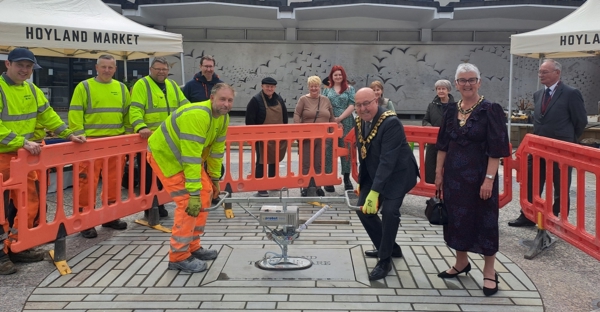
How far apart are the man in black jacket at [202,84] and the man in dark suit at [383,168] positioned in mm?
3024

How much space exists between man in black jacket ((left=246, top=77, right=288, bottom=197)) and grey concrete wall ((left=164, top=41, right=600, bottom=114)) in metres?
11.2

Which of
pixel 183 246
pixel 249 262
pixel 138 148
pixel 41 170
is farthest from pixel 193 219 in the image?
pixel 138 148

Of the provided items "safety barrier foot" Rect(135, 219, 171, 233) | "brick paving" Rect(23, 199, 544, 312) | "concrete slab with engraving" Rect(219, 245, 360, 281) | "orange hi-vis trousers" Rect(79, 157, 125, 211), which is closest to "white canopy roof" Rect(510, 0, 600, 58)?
"brick paving" Rect(23, 199, 544, 312)

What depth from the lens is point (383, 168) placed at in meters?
3.96

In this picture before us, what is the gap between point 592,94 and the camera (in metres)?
18.0

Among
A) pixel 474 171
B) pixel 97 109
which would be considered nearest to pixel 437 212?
pixel 474 171

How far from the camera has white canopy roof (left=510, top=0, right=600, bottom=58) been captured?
7.95 metres

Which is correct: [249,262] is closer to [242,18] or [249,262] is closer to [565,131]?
[565,131]

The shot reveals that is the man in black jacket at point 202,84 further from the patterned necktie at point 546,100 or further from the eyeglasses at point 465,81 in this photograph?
the patterned necktie at point 546,100

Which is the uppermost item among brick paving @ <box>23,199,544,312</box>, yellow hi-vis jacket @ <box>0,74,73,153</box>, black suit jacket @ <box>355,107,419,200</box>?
yellow hi-vis jacket @ <box>0,74,73,153</box>

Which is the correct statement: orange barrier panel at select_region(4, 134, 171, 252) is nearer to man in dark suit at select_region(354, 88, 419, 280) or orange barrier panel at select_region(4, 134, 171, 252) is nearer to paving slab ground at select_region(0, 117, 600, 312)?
paving slab ground at select_region(0, 117, 600, 312)

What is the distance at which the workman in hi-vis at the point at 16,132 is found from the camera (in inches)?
172

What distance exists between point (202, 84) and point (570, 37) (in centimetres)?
575

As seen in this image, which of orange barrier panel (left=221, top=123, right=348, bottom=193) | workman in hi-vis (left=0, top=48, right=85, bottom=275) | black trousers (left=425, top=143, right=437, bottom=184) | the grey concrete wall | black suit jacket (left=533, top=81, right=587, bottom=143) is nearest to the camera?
workman in hi-vis (left=0, top=48, right=85, bottom=275)
